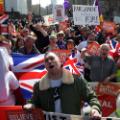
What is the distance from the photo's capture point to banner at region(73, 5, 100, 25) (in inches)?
691

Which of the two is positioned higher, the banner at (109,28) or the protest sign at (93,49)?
the protest sign at (93,49)

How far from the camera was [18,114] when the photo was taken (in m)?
5.85

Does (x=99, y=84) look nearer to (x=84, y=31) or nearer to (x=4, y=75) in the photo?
(x=4, y=75)

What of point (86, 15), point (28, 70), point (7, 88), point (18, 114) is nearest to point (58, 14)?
point (86, 15)

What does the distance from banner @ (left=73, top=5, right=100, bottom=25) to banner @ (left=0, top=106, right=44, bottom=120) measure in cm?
1179

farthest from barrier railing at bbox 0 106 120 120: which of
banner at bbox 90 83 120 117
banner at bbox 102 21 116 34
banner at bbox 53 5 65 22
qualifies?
banner at bbox 53 5 65 22

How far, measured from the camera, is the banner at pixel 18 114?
573 centimetres

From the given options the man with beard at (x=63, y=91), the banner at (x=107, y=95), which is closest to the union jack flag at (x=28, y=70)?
the banner at (x=107, y=95)

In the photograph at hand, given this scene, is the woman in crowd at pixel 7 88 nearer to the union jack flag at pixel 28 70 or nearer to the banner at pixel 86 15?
the union jack flag at pixel 28 70

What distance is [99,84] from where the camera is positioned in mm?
8852

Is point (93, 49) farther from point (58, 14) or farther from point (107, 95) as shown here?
point (58, 14)

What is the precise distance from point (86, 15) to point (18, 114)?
1211 centimetres

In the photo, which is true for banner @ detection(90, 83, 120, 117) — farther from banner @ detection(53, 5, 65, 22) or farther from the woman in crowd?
banner @ detection(53, 5, 65, 22)

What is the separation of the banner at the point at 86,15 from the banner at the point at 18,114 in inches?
464
